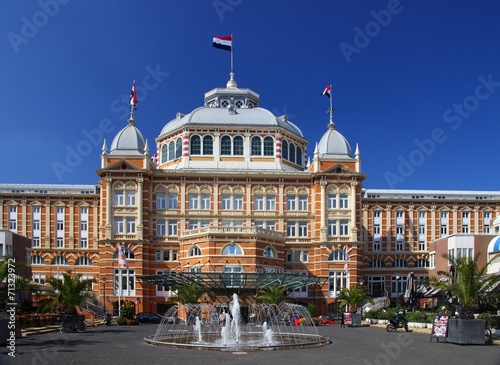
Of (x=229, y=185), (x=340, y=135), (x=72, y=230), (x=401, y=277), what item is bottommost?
(x=401, y=277)

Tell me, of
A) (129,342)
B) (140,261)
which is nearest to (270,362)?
(129,342)

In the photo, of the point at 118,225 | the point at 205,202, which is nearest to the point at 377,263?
the point at 205,202

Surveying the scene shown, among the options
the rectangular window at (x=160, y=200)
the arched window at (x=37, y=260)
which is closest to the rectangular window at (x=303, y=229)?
the rectangular window at (x=160, y=200)

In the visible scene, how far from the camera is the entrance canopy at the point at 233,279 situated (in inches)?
2430

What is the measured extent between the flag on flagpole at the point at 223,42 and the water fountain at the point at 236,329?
3247 cm

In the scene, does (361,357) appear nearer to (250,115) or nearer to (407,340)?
(407,340)

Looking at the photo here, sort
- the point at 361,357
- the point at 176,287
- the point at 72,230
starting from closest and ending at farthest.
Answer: the point at 361,357
the point at 176,287
the point at 72,230

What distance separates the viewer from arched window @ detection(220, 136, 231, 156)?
8100 centimetres

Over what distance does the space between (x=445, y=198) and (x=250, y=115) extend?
29.0 m

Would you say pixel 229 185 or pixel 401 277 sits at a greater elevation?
pixel 229 185

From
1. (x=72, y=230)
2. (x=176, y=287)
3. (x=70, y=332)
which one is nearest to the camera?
(x=70, y=332)

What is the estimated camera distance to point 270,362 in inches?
1065

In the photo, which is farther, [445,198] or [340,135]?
[445,198]

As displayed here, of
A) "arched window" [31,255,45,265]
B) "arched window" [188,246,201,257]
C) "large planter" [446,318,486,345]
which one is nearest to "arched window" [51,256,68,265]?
"arched window" [31,255,45,265]
